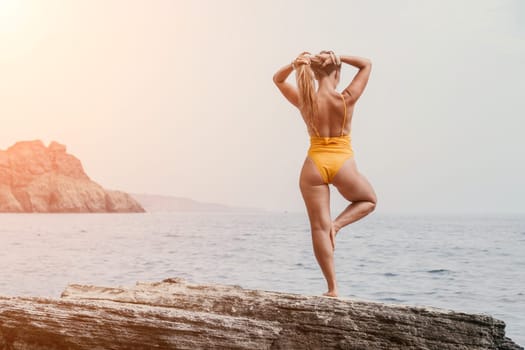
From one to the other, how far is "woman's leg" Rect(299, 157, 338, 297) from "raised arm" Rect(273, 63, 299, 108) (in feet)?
2.71

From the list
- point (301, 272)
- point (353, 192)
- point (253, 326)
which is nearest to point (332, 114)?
point (353, 192)

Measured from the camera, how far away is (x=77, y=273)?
28047 mm

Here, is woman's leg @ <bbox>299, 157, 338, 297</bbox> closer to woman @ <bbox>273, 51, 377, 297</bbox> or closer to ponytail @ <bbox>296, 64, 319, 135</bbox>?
woman @ <bbox>273, 51, 377, 297</bbox>

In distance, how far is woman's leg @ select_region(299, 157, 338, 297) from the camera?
295 inches

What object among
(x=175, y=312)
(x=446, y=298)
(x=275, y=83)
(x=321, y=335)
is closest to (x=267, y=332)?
(x=321, y=335)

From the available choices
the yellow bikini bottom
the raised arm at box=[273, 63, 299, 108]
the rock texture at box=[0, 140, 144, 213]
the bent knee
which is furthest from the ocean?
the rock texture at box=[0, 140, 144, 213]

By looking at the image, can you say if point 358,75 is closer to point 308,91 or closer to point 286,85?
point 308,91

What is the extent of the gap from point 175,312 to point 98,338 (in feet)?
2.95

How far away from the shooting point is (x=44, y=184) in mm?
168750

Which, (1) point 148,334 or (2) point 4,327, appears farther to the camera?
(2) point 4,327

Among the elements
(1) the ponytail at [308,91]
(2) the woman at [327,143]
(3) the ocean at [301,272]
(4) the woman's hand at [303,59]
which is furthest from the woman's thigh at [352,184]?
(3) the ocean at [301,272]

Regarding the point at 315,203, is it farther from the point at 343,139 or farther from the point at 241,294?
the point at 241,294

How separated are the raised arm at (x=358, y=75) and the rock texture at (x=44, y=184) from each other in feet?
553

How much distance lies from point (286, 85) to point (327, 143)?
0.96m
